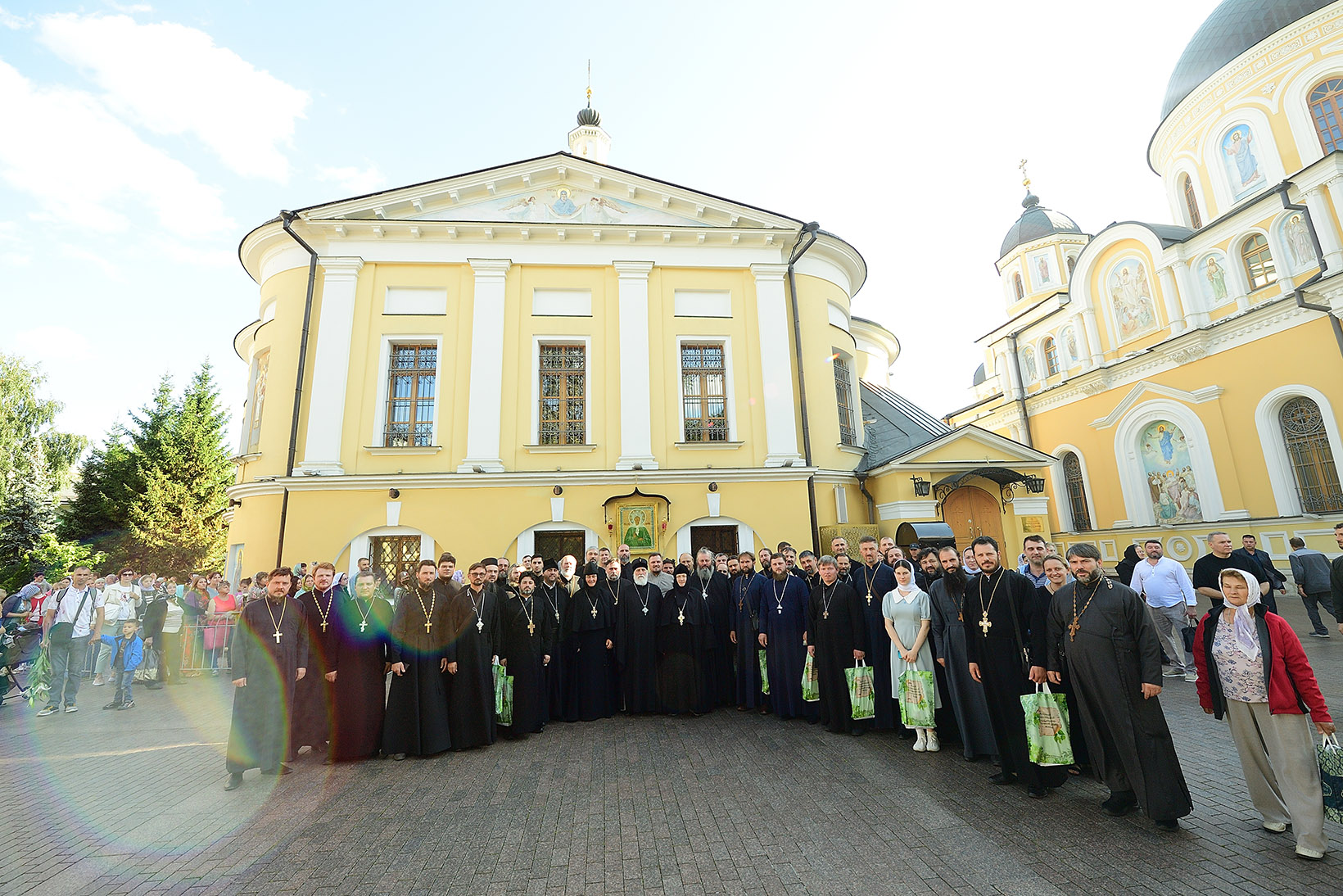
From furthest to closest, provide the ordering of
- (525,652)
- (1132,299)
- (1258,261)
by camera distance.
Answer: (1132,299) → (1258,261) → (525,652)

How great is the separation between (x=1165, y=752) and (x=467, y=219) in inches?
599

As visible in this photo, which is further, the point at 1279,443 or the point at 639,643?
the point at 1279,443

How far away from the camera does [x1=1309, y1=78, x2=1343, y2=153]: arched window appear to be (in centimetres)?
1814

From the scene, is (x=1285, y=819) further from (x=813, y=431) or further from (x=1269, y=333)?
(x=1269, y=333)

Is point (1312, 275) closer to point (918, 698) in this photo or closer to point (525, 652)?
point (918, 698)

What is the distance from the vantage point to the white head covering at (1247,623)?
3.71 meters

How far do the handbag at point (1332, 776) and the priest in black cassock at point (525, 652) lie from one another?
6.40 metres

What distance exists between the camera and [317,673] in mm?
6234

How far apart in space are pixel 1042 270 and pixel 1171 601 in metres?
28.1

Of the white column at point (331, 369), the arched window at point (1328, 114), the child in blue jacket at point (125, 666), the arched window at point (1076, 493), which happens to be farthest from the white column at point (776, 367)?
the arched window at point (1328, 114)

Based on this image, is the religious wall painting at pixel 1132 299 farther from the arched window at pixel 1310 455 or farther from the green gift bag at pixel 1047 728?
the green gift bag at pixel 1047 728

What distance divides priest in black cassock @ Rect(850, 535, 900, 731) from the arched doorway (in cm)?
910

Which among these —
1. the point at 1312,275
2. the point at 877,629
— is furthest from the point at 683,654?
the point at 1312,275

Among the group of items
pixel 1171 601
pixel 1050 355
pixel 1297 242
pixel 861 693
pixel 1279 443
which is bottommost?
pixel 861 693
